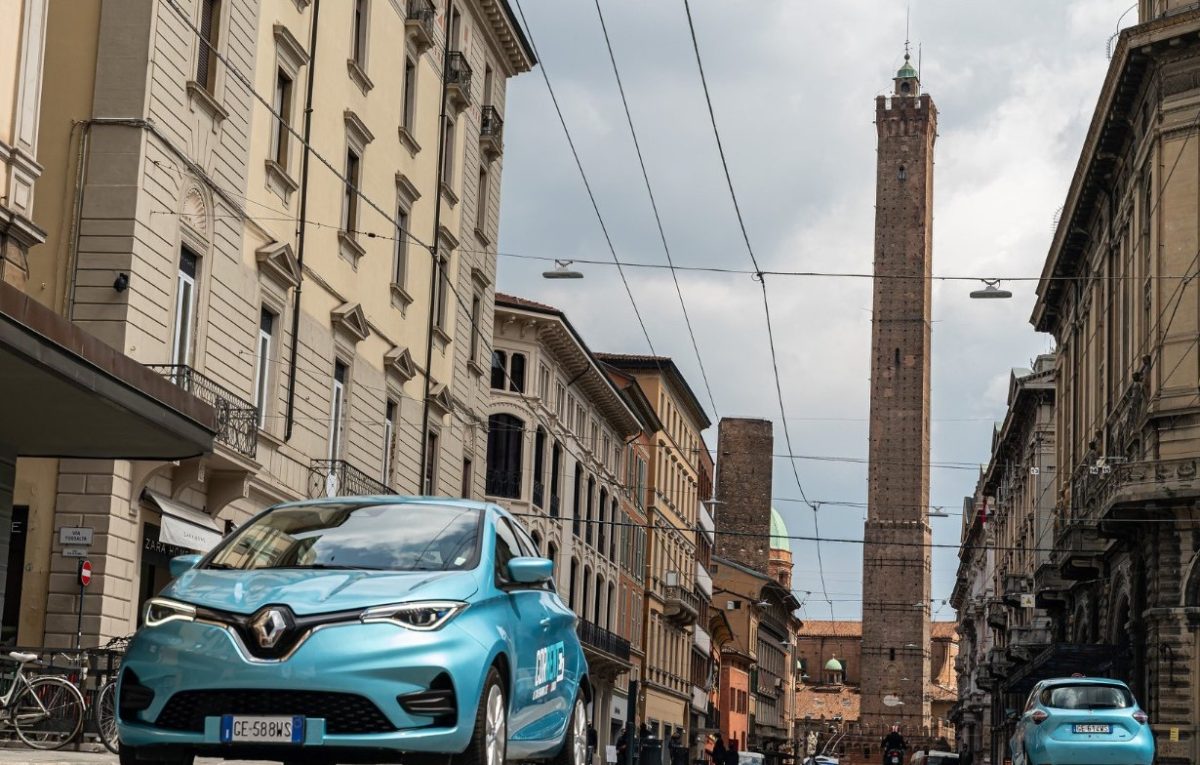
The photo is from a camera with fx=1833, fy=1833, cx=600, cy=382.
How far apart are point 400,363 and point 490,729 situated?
2475 centimetres

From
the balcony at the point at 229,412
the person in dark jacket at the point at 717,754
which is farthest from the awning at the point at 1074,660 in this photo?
the balcony at the point at 229,412

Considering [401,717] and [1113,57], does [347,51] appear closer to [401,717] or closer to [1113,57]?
[1113,57]

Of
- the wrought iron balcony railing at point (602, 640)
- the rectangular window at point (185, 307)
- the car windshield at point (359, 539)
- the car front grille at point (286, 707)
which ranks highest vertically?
the rectangular window at point (185, 307)

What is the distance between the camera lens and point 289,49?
27281 mm

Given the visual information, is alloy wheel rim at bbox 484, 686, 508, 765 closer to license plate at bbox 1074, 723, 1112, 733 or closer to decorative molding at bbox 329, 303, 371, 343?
license plate at bbox 1074, 723, 1112, 733

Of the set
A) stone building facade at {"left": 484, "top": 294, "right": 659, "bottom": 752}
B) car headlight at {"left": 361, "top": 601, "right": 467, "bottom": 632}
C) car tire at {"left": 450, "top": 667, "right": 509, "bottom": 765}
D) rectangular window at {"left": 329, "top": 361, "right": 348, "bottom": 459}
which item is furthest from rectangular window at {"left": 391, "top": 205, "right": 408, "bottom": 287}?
car headlight at {"left": 361, "top": 601, "right": 467, "bottom": 632}

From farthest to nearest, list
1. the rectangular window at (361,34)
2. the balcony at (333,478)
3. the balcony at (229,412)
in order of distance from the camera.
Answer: the rectangular window at (361,34), the balcony at (333,478), the balcony at (229,412)

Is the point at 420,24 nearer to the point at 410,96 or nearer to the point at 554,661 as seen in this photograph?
the point at 410,96

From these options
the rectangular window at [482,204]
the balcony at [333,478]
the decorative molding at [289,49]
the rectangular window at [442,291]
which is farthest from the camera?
the rectangular window at [482,204]

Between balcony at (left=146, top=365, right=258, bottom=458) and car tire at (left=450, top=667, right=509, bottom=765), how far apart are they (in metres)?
13.3

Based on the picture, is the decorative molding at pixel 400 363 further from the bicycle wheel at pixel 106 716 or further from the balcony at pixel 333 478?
the bicycle wheel at pixel 106 716

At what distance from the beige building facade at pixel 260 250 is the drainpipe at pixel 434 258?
8cm

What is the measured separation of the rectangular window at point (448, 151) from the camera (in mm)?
37281

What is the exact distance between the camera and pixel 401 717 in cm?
888
